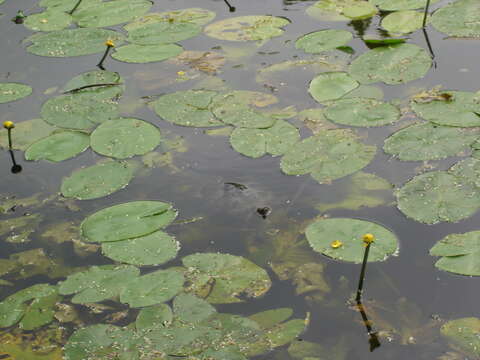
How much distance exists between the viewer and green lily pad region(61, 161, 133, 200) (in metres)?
3.48

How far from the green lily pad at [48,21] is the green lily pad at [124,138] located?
1.70 metres

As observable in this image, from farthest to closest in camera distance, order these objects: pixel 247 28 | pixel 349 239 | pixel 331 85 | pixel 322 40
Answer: pixel 247 28, pixel 322 40, pixel 331 85, pixel 349 239

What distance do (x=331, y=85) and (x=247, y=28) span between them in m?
1.11

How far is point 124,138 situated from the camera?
3.82 metres

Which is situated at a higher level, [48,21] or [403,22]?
[403,22]

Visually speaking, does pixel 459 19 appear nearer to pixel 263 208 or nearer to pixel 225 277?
pixel 263 208

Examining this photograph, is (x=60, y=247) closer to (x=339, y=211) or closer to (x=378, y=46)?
(x=339, y=211)

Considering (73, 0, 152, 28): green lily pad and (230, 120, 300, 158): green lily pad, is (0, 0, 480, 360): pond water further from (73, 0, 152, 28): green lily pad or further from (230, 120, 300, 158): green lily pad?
(73, 0, 152, 28): green lily pad

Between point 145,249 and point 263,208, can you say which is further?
point 263,208

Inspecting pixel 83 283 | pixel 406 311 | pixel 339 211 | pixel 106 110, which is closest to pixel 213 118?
pixel 106 110

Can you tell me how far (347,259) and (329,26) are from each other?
2516 mm

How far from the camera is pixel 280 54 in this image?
460 centimetres

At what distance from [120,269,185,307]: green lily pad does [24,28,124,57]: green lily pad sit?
245cm

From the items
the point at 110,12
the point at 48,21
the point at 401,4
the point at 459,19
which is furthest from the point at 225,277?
the point at 48,21
